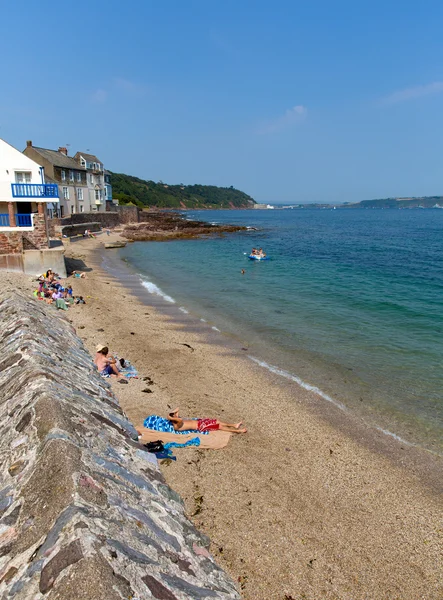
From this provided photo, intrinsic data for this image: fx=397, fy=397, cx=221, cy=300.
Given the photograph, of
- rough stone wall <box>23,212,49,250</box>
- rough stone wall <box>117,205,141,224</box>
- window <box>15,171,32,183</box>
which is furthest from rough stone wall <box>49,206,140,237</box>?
rough stone wall <box>23,212,49,250</box>

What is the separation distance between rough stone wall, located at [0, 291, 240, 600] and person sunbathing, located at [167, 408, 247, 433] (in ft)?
10.8

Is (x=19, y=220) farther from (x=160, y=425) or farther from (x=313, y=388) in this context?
(x=313, y=388)

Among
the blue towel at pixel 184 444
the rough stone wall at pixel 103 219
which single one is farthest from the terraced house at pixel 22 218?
the blue towel at pixel 184 444

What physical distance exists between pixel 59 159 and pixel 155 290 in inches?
1587

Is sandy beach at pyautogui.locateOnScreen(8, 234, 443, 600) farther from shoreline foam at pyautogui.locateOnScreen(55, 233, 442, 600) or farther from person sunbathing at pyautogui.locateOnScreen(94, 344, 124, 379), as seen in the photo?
person sunbathing at pyautogui.locateOnScreen(94, 344, 124, 379)

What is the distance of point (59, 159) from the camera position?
190ft

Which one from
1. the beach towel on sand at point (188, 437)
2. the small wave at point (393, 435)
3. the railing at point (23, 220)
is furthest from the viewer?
the railing at point (23, 220)

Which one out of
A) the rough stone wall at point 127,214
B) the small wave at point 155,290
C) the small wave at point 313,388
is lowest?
the small wave at point 313,388

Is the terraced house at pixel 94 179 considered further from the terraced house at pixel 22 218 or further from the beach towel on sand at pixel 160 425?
the beach towel on sand at pixel 160 425

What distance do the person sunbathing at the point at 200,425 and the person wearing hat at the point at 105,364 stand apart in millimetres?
2948

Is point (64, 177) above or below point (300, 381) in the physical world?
above

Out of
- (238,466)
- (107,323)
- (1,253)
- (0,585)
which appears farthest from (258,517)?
(1,253)

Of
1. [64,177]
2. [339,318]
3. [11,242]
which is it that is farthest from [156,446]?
[64,177]

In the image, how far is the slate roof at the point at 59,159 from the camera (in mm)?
53997
